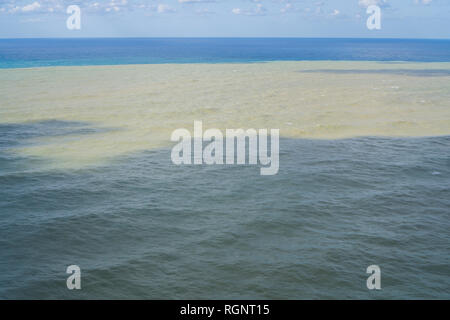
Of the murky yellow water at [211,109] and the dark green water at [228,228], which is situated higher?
the murky yellow water at [211,109]

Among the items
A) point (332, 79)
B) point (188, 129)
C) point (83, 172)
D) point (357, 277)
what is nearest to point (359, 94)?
point (332, 79)

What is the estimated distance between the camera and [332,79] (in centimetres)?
6266

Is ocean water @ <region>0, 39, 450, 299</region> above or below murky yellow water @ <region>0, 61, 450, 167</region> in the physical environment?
below

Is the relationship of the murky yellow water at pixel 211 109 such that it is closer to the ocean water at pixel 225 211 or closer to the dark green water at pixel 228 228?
the ocean water at pixel 225 211

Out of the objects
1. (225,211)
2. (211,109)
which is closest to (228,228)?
(225,211)

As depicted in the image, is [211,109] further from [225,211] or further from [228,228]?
[228,228]

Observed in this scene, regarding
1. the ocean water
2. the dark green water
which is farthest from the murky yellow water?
the dark green water

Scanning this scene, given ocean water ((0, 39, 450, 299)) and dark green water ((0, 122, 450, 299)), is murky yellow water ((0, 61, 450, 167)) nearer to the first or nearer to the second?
ocean water ((0, 39, 450, 299))

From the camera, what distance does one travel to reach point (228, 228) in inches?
614

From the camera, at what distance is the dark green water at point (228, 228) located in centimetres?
1235

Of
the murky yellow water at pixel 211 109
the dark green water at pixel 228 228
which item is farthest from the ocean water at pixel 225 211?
the murky yellow water at pixel 211 109

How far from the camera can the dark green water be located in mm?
12352

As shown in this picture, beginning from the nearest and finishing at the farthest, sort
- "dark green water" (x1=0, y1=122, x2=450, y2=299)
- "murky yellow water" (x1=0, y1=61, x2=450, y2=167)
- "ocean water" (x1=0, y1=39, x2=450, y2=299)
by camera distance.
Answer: "dark green water" (x1=0, y1=122, x2=450, y2=299) < "ocean water" (x1=0, y1=39, x2=450, y2=299) < "murky yellow water" (x1=0, y1=61, x2=450, y2=167)

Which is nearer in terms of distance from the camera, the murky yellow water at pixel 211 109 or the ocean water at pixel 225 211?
the ocean water at pixel 225 211
